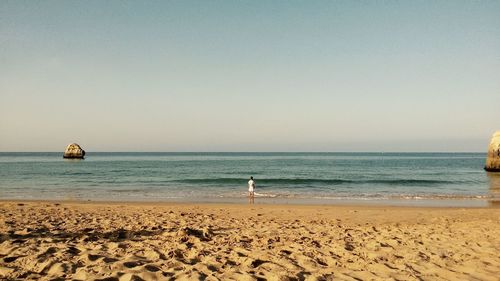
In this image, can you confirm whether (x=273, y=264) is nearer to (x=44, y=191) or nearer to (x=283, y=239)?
(x=283, y=239)

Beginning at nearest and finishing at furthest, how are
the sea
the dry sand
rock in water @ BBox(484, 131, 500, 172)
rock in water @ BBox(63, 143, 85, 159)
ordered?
the dry sand → the sea → rock in water @ BBox(484, 131, 500, 172) → rock in water @ BBox(63, 143, 85, 159)

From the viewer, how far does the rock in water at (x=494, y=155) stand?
51188 mm

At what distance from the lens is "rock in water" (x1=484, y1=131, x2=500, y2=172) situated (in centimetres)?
5119

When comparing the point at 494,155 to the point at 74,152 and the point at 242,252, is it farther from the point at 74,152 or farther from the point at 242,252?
Result: the point at 74,152

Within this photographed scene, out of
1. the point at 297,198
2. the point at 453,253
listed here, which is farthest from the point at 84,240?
the point at 297,198

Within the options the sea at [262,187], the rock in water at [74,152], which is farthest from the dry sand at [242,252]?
the rock in water at [74,152]

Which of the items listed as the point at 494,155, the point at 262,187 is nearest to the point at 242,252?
the point at 262,187

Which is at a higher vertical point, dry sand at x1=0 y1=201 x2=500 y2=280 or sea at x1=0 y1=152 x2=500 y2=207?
dry sand at x1=0 y1=201 x2=500 y2=280

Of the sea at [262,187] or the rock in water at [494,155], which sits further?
the rock in water at [494,155]

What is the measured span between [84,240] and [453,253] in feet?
27.1

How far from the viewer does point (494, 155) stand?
170 ft

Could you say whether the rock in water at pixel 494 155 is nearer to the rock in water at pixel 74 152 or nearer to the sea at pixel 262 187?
the sea at pixel 262 187

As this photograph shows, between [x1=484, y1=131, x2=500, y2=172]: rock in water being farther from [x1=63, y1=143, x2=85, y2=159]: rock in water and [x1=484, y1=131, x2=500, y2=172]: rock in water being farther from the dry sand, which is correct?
[x1=63, y1=143, x2=85, y2=159]: rock in water

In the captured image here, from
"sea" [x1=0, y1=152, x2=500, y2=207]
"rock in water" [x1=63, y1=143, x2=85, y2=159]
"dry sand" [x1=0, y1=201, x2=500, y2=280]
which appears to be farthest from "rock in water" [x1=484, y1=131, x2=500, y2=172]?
"rock in water" [x1=63, y1=143, x2=85, y2=159]
